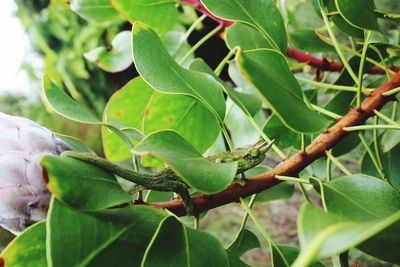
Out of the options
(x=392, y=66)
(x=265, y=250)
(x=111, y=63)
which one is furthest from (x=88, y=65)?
(x=392, y=66)

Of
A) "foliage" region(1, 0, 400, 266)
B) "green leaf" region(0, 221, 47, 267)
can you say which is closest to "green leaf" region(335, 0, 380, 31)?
"foliage" region(1, 0, 400, 266)

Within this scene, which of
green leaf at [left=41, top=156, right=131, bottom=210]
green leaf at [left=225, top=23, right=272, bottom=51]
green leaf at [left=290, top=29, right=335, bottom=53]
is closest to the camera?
green leaf at [left=41, top=156, right=131, bottom=210]

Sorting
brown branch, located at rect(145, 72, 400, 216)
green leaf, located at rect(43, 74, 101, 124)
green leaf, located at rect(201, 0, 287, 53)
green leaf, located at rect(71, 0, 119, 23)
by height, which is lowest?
brown branch, located at rect(145, 72, 400, 216)

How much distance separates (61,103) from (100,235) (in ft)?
0.50

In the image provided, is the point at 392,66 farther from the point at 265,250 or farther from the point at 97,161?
the point at 265,250

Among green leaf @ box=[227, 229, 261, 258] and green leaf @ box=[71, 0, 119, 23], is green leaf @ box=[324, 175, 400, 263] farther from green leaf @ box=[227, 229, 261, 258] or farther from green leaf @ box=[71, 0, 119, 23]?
green leaf @ box=[71, 0, 119, 23]

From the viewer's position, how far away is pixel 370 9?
567 millimetres

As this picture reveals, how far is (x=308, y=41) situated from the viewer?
836 millimetres

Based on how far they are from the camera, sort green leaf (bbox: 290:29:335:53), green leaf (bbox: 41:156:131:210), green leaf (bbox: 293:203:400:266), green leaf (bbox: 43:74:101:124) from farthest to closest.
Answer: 1. green leaf (bbox: 290:29:335:53)
2. green leaf (bbox: 43:74:101:124)
3. green leaf (bbox: 41:156:131:210)
4. green leaf (bbox: 293:203:400:266)

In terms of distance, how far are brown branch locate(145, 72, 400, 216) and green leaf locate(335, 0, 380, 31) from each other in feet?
0.27

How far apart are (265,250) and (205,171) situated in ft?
6.13

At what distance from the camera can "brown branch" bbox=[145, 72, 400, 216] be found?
1.61 feet

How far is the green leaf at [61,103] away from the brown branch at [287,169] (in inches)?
4.8

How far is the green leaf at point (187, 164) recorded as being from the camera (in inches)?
13.8
